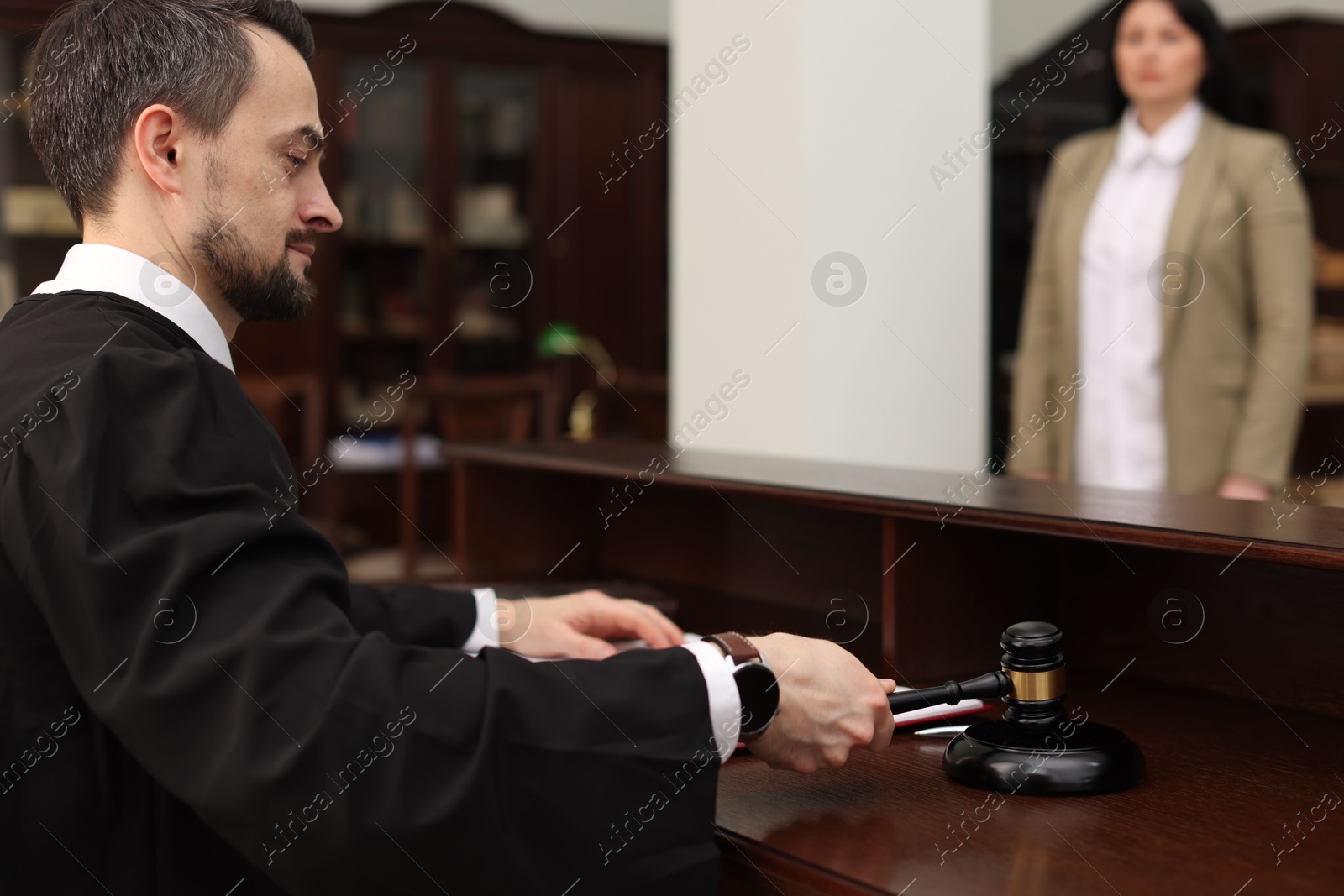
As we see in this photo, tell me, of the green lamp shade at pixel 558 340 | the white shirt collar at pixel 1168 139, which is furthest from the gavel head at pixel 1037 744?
the green lamp shade at pixel 558 340

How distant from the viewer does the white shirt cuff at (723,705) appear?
102cm

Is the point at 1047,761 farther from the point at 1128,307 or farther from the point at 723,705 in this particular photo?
the point at 1128,307

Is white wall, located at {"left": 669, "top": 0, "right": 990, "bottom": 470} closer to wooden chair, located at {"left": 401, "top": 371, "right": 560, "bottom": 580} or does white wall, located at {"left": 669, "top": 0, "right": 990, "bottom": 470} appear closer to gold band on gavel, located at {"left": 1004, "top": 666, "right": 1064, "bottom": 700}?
wooden chair, located at {"left": 401, "top": 371, "right": 560, "bottom": 580}

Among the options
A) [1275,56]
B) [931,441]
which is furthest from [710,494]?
[1275,56]

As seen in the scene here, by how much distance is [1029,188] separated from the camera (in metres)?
5.04

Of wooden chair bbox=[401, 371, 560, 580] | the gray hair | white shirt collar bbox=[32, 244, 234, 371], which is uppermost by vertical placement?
the gray hair

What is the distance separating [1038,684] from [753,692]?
266mm

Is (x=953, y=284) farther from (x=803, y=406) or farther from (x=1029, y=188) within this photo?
(x=1029, y=188)

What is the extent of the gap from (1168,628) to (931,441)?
4.90 feet

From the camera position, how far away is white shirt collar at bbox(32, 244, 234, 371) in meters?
1.15

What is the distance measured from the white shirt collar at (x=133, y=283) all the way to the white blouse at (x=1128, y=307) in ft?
6.59

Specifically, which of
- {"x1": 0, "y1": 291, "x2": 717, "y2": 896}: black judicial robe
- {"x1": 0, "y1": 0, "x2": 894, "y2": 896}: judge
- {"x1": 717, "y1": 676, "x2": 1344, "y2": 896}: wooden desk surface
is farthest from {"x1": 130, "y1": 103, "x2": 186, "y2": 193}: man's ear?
{"x1": 717, "y1": 676, "x2": 1344, "y2": 896}: wooden desk surface

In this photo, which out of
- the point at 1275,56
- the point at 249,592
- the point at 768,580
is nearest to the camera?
the point at 249,592

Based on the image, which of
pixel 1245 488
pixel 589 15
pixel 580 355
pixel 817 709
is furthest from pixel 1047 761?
pixel 589 15
